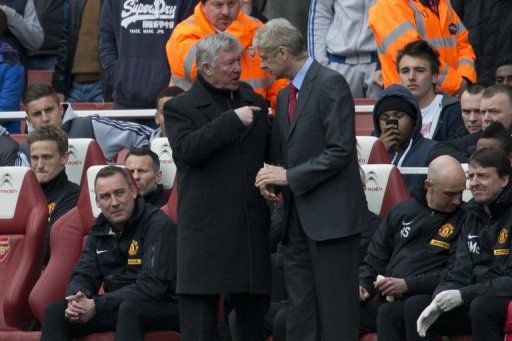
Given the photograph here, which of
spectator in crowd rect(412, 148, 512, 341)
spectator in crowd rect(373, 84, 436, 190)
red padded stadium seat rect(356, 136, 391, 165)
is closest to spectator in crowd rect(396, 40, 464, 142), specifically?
spectator in crowd rect(373, 84, 436, 190)

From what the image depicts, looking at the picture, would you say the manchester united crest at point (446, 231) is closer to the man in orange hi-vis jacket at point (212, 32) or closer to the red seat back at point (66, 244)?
the red seat back at point (66, 244)

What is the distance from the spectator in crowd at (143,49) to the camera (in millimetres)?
12977

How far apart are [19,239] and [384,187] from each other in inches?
100

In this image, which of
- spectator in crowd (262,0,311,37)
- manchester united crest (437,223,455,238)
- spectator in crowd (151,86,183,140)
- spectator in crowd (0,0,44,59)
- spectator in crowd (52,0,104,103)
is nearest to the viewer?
manchester united crest (437,223,455,238)

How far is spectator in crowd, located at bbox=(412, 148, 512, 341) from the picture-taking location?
8.97 m

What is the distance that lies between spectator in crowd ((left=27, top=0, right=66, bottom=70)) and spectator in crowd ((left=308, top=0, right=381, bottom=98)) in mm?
2943

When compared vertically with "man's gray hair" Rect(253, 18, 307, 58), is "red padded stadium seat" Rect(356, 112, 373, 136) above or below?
below

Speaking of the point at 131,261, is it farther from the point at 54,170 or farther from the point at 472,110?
the point at 472,110

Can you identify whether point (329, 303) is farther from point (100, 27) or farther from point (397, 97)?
point (100, 27)

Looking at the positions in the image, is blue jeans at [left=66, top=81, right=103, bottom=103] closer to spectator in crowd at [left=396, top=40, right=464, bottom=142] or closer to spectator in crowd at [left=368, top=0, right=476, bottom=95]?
spectator in crowd at [left=368, top=0, right=476, bottom=95]

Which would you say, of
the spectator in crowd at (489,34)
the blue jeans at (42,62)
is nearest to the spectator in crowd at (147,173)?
the spectator in crowd at (489,34)

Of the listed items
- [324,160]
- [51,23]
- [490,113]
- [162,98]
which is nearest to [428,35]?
[490,113]

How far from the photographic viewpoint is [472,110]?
11055 millimetres

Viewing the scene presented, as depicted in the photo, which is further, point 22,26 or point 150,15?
point 22,26
